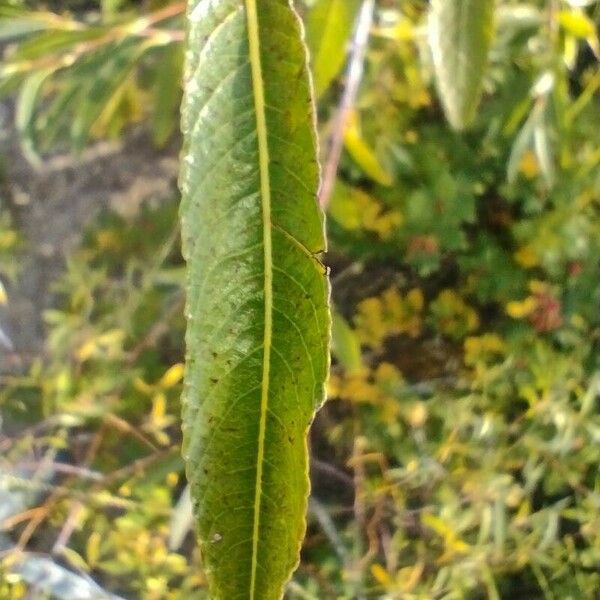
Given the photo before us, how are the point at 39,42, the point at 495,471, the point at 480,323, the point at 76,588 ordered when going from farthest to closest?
1. the point at 480,323
2. the point at 495,471
3. the point at 76,588
4. the point at 39,42

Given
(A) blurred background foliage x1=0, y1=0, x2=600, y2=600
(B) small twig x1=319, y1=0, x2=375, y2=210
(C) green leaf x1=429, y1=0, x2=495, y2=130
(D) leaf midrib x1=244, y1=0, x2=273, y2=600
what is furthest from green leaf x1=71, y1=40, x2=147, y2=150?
(D) leaf midrib x1=244, y1=0, x2=273, y2=600

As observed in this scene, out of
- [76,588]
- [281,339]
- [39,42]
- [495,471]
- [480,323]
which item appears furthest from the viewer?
[480,323]

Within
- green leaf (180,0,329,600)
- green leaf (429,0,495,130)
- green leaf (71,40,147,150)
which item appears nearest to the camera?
green leaf (180,0,329,600)

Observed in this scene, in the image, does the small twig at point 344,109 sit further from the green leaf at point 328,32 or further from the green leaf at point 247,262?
the green leaf at point 247,262

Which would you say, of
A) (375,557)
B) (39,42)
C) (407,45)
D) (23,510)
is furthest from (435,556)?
(39,42)

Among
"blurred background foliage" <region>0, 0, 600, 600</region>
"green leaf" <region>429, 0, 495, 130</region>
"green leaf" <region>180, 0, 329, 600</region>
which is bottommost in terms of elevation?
"blurred background foliage" <region>0, 0, 600, 600</region>

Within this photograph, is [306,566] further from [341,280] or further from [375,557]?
[341,280]

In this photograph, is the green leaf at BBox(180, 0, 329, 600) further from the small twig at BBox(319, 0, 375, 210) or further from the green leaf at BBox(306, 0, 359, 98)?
the green leaf at BBox(306, 0, 359, 98)
